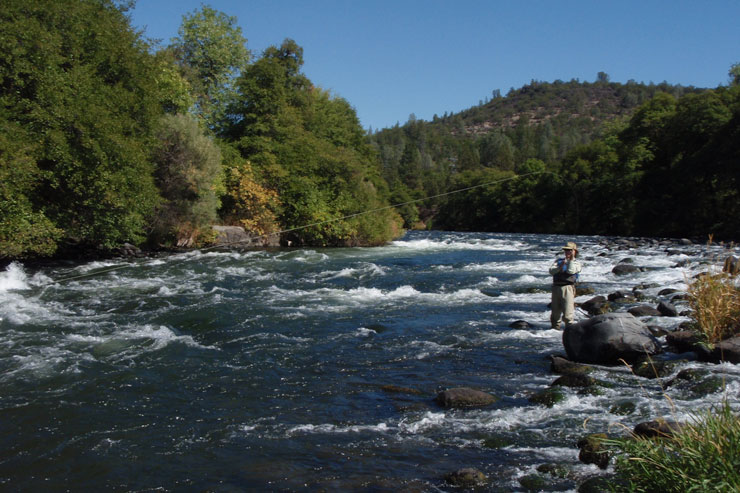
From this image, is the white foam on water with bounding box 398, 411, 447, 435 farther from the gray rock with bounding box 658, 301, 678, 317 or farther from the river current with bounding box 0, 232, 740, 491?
the gray rock with bounding box 658, 301, 678, 317

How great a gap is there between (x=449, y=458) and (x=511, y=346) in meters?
4.70

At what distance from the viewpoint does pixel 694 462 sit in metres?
3.45

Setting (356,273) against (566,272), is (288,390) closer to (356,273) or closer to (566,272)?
(566,272)

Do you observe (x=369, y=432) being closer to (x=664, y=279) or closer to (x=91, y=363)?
(x=91, y=363)

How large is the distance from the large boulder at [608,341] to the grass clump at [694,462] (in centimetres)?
490

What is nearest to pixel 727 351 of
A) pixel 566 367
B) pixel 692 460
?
pixel 566 367

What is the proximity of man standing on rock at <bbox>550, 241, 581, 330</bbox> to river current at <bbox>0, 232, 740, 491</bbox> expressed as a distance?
44 cm

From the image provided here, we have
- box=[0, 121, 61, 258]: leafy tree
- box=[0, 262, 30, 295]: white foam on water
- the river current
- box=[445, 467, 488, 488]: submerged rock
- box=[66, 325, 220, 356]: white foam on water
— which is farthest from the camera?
box=[0, 121, 61, 258]: leafy tree

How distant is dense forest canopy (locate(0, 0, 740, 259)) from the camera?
18172mm

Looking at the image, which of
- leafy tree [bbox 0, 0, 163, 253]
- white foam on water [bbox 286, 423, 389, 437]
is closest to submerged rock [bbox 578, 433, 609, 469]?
white foam on water [bbox 286, 423, 389, 437]

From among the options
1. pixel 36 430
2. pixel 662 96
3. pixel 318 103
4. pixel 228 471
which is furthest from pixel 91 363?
pixel 662 96

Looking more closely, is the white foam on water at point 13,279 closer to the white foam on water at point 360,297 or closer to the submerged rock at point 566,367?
the white foam on water at point 360,297

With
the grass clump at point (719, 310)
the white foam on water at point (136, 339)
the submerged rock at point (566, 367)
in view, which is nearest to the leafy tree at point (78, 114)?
the white foam on water at point (136, 339)

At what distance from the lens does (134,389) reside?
25.8 ft
